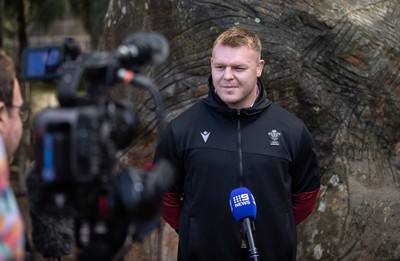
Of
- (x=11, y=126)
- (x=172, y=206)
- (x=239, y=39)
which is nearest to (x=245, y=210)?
(x=172, y=206)

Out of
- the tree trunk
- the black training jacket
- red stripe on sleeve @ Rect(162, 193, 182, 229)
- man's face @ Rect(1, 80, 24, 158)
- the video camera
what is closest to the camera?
the video camera

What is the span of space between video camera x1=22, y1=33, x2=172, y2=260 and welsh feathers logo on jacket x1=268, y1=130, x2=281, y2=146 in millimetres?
1370

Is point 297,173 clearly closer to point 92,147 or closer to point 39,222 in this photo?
point 39,222

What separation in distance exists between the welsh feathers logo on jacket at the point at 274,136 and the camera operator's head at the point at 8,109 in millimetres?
1541

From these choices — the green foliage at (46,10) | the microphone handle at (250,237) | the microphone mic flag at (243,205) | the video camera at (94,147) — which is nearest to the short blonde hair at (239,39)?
the microphone mic flag at (243,205)

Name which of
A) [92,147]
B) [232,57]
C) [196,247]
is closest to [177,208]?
[196,247]

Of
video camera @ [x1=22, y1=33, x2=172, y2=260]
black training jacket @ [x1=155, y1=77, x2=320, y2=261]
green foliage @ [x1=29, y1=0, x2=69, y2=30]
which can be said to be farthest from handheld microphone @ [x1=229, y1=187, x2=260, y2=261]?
green foliage @ [x1=29, y1=0, x2=69, y2=30]

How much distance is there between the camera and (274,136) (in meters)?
3.81

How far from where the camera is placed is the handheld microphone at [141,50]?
2342 mm

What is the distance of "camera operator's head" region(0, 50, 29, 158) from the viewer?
8.48 ft

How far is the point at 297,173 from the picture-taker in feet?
13.0

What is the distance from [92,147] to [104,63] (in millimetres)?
308

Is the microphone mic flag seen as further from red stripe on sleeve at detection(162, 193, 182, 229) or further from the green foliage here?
the green foliage

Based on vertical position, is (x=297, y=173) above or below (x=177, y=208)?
above
